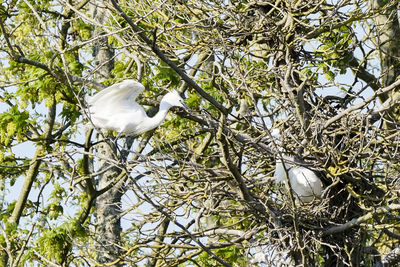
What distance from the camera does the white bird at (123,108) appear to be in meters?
4.46

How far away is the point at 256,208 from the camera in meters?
4.16

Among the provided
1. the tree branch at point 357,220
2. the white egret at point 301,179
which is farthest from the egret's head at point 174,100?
the tree branch at point 357,220

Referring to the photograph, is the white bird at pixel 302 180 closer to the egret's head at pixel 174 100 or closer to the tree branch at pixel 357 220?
the tree branch at pixel 357 220

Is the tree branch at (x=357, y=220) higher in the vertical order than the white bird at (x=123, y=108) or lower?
lower

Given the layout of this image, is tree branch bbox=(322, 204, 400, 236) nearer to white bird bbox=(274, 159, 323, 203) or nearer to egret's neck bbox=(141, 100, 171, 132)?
white bird bbox=(274, 159, 323, 203)

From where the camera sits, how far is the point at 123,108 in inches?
179

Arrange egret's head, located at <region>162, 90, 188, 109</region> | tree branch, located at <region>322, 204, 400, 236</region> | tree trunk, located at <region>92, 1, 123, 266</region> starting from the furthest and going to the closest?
1. tree trunk, located at <region>92, 1, 123, 266</region>
2. egret's head, located at <region>162, 90, 188, 109</region>
3. tree branch, located at <region>322, 204, 400, 236</region>

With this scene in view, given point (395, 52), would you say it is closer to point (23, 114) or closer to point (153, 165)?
point (153, 165)

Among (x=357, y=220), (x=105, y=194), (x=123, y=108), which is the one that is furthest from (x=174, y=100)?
(x=105, y=194)

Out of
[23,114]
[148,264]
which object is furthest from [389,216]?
[23,114]

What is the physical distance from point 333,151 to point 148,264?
311 centimetres

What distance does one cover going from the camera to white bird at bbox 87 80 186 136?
176 inches

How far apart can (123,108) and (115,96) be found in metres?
0.09

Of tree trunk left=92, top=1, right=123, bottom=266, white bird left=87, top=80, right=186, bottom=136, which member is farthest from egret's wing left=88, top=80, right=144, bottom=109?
tree trunk left=92, top=1, right=123, bottom=266
